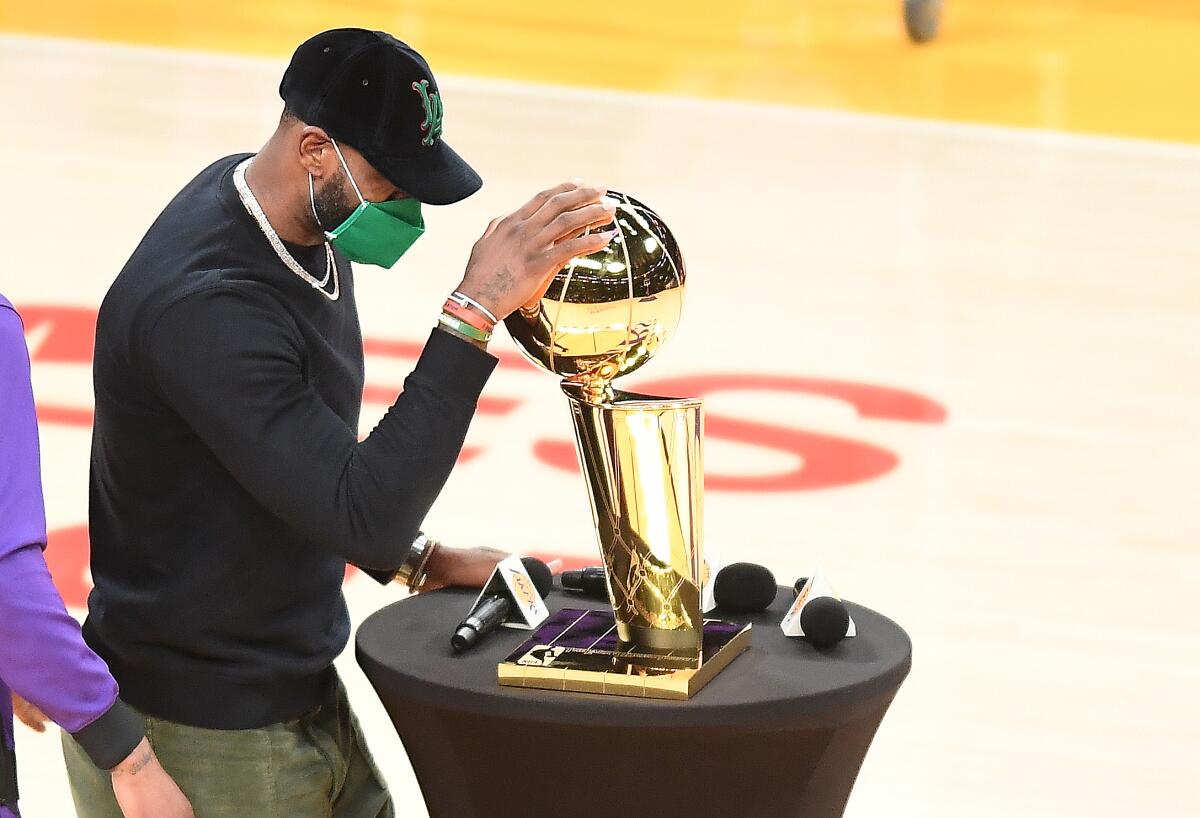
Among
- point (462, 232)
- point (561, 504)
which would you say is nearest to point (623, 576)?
point (561, 504)

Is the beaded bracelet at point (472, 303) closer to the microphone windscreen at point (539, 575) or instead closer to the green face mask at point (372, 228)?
the green face mask at point (372, 228)

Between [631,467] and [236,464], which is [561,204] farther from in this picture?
Answer: [236,464]

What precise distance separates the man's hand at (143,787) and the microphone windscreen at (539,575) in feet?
1.81

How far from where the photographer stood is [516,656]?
1.96 m

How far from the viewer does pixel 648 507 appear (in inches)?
78.4

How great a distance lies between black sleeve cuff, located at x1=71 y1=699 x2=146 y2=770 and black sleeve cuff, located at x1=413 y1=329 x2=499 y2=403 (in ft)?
1.40

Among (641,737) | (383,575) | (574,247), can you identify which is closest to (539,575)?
(383,575)

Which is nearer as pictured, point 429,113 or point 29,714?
point 429,113

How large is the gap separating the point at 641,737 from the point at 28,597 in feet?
1.96

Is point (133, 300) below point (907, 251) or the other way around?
the other way around

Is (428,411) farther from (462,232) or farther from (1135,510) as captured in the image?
(462,232)

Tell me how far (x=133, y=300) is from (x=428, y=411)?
32cm

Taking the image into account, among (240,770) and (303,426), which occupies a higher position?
(303,426)

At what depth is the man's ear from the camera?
1.91m
